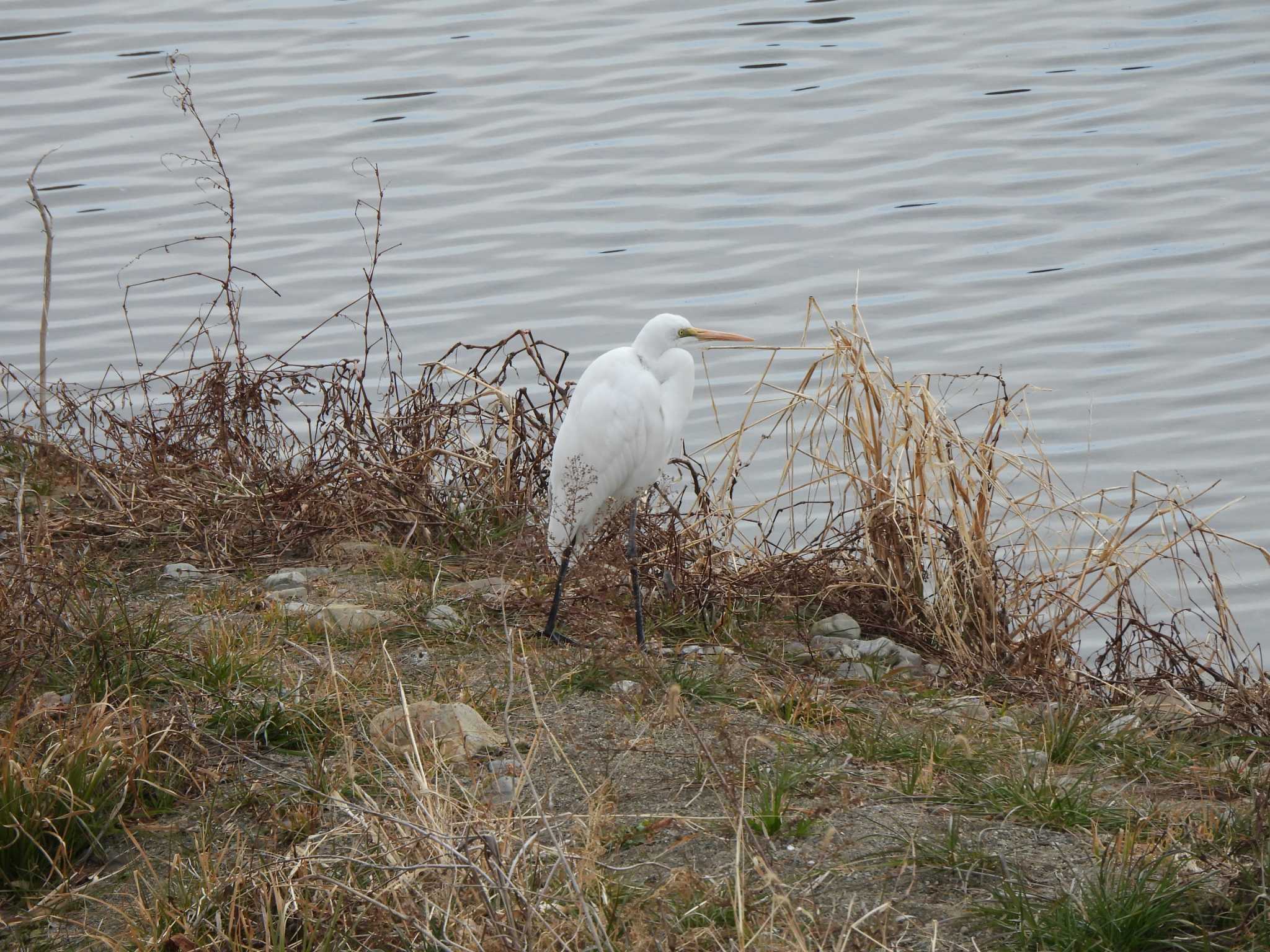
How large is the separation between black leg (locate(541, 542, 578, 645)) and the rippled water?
2279 millimetres

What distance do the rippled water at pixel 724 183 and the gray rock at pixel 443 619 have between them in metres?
2.49

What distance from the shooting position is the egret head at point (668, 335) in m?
4.09

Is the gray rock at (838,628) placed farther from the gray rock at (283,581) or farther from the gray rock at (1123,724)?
the gray rock at (283,581)

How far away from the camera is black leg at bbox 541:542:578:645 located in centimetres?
385

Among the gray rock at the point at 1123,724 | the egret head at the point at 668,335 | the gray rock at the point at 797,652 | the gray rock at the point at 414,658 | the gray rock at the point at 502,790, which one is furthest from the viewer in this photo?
the egret head at the point at 668,335

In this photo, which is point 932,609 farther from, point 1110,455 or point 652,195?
point 652,195

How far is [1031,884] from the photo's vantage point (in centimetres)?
239

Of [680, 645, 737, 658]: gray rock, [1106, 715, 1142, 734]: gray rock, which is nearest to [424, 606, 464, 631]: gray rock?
[680, 645, 737, 658]: gray rock

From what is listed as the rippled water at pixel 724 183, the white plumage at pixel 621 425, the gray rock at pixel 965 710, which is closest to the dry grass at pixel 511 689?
the gray rock at pixel 965 710

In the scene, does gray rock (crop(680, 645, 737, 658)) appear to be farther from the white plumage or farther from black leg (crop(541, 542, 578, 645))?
the white plumage

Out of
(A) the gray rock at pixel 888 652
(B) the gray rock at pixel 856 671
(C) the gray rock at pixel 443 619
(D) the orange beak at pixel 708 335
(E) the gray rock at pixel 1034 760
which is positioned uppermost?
(D) the orange beak at pixel 708 335

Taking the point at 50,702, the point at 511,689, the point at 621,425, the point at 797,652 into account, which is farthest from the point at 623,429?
the point at 511,689

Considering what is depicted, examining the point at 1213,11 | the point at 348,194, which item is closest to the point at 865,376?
the point at 348,194

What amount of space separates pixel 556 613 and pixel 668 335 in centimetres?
88
